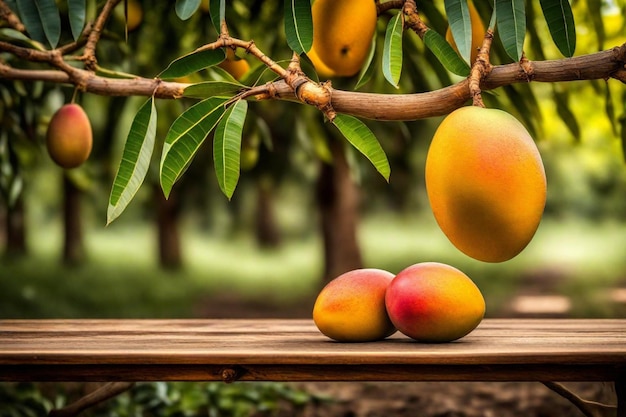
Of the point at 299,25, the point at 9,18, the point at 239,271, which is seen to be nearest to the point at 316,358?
the point at 299,25

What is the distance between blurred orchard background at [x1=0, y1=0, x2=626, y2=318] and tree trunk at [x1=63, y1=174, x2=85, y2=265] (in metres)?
0.01

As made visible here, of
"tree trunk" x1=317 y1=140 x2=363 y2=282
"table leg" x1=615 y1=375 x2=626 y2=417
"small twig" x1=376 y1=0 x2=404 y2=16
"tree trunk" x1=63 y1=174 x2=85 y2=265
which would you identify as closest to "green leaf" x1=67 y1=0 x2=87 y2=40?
"small twig" x1=376 y1=0 x2=404 y2=16

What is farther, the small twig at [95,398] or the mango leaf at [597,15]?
the mango leaf at [597,15]

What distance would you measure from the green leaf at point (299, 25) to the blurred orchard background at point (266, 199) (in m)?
0.06

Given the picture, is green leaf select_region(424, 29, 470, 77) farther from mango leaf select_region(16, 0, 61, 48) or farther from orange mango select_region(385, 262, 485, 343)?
mango leaf select_region(16, 0, 61, 48)

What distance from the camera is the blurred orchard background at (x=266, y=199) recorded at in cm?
232

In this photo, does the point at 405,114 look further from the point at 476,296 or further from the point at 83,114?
the point at 83,114

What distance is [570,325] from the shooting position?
1525 millimetres

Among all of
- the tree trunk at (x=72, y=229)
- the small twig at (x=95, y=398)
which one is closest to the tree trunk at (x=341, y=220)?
the tree trunk at (x=72, y=229)

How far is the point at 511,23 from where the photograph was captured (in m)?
1.16

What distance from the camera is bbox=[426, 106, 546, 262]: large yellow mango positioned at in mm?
1012

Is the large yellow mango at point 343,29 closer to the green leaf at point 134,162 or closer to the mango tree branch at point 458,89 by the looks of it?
the mango tree branch at point 458,89

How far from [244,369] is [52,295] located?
17.2 feet

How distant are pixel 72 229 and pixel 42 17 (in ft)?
23.5
